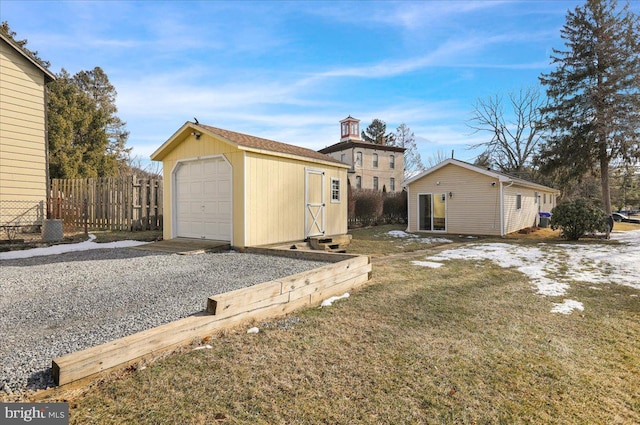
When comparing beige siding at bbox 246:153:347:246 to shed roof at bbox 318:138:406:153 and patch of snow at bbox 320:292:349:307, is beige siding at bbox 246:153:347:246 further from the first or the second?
shed roof at bbox 318:138:406:153

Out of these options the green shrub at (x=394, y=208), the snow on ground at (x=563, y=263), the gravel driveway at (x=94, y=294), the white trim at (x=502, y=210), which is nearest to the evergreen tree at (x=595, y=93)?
the white trim at (x=502, y=210)

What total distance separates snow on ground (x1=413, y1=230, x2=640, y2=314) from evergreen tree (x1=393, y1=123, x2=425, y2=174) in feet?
102

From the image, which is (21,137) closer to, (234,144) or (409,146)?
(234,144)

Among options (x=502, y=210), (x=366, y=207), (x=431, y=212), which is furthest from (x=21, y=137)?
(x=502, y=210)

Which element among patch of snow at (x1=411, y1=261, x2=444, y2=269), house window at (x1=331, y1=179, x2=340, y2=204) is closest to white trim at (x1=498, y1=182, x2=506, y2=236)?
house window at (x1=331, y1=179, x2=340, y2=204)

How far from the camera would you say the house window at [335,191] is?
1088cm

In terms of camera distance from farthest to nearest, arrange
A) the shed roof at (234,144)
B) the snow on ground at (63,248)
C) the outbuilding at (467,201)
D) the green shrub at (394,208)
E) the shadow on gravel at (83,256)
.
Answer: the green shrub at (394,208)
the outbuilding at (467,201)
the shed roof at (234,144)
the snow on ground at (63,248)
the shadow on gravel at (83,256)

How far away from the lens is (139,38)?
886cm

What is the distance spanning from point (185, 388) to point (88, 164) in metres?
22.2

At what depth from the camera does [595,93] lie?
18.8m

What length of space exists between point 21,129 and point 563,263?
47.0ft

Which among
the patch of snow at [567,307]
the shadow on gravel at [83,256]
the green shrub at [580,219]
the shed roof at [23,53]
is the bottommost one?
the patch of snow at [567,307]

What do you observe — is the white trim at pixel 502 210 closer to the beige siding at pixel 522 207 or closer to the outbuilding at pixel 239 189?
the beige siding at pixel 522 207

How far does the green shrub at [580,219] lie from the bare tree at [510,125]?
1753cm
